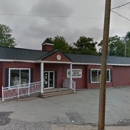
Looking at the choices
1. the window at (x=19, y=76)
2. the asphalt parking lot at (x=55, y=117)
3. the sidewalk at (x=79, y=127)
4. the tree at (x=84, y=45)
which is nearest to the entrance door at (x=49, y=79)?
the window at (x=19, y=76)

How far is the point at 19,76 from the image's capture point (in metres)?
13.5

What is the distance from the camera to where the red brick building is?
13.0m

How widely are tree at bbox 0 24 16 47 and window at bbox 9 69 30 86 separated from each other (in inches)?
1418

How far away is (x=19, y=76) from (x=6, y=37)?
38.4 metres

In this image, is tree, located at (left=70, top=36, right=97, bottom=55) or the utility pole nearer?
the utility pole

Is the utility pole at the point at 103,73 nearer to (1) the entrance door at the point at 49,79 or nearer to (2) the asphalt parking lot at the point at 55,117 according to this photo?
(2) the asphalt parking lot at the point at 55,117

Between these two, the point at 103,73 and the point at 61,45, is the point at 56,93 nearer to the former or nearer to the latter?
the point at 103,73

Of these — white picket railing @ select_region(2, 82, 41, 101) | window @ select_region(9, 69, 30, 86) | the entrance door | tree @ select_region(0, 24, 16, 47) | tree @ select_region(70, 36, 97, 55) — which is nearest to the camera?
white picket railing @ select_region(2, 82, 41, 101)

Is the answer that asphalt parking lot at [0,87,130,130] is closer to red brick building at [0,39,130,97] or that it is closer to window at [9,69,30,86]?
window at [9,69,30,86]

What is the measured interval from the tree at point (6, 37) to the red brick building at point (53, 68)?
107 feet

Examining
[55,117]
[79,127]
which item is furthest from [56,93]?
[79,127]

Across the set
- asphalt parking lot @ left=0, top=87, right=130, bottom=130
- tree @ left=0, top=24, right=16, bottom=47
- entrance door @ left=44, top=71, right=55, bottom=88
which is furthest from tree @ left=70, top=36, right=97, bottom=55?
asphalt parking lot @ left=0, top=87, right=130, bottom=130

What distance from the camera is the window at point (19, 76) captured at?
42.6ft

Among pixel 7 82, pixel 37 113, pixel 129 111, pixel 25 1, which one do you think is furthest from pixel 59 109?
pixel 25 1
